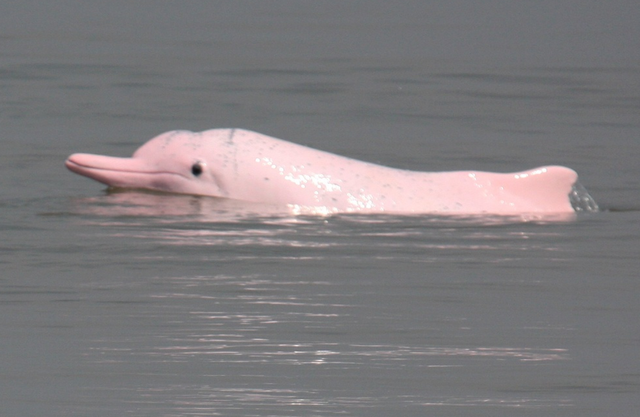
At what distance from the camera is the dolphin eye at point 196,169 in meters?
12.5

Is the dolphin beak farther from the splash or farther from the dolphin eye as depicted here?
the splash

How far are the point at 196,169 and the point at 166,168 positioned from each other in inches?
14.3

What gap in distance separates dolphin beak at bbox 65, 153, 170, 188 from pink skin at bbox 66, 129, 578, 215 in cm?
1

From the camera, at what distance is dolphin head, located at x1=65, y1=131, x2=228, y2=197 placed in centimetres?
1248

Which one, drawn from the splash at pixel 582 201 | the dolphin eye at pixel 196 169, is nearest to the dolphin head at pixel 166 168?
the dolphin eye at pixel 196 169

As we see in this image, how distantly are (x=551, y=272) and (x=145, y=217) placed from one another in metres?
3.82

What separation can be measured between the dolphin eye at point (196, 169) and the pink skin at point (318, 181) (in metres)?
0.01

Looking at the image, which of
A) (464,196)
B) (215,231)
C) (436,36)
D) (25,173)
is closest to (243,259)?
(215,231)

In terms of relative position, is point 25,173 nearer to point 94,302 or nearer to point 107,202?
point 107,202

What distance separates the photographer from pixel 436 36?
3412 centimetres

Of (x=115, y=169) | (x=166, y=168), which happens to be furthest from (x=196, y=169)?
(x=115, y=169)

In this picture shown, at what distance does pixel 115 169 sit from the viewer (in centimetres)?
1285

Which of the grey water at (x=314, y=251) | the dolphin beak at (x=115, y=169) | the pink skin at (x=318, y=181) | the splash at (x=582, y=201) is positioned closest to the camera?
the grey water at (x=314, y=251)

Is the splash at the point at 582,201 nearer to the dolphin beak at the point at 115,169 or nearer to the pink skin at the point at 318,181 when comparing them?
the pink skin at the point at 318,181
